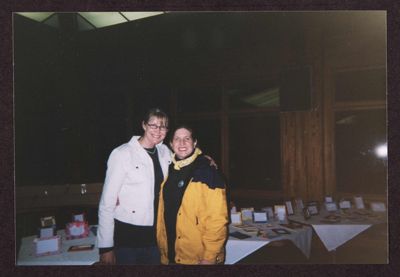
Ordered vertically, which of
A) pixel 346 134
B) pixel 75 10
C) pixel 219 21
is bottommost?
pixel 346 134

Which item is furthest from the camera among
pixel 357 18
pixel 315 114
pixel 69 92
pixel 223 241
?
pixel 69 92

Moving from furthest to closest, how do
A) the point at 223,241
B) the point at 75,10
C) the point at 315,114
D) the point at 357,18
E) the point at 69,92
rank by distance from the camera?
the point at 69,92
the point at 315,114
the point at 357,18
the point at 75,10
the point at 223,241

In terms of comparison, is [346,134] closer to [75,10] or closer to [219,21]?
[219,21]

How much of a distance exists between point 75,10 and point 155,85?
240 centimetres

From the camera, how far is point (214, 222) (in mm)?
2105

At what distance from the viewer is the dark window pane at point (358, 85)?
402cm

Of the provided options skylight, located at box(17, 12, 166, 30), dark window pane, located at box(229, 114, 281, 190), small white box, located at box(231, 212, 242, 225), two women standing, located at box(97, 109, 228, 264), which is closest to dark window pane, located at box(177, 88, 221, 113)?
dark window pane, located at box(229, 114, 281, 190)

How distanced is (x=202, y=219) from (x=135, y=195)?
1.79 feet

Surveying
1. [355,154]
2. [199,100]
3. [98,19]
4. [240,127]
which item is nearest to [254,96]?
[240,127]

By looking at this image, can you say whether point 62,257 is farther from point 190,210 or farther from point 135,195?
point 190,210

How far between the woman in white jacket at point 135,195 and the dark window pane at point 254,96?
2.59 m

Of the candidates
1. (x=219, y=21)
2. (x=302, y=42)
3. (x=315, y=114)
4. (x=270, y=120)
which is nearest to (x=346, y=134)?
(x=315, y=114)

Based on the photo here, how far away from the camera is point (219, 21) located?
4.47m

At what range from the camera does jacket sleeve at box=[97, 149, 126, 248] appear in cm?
224
